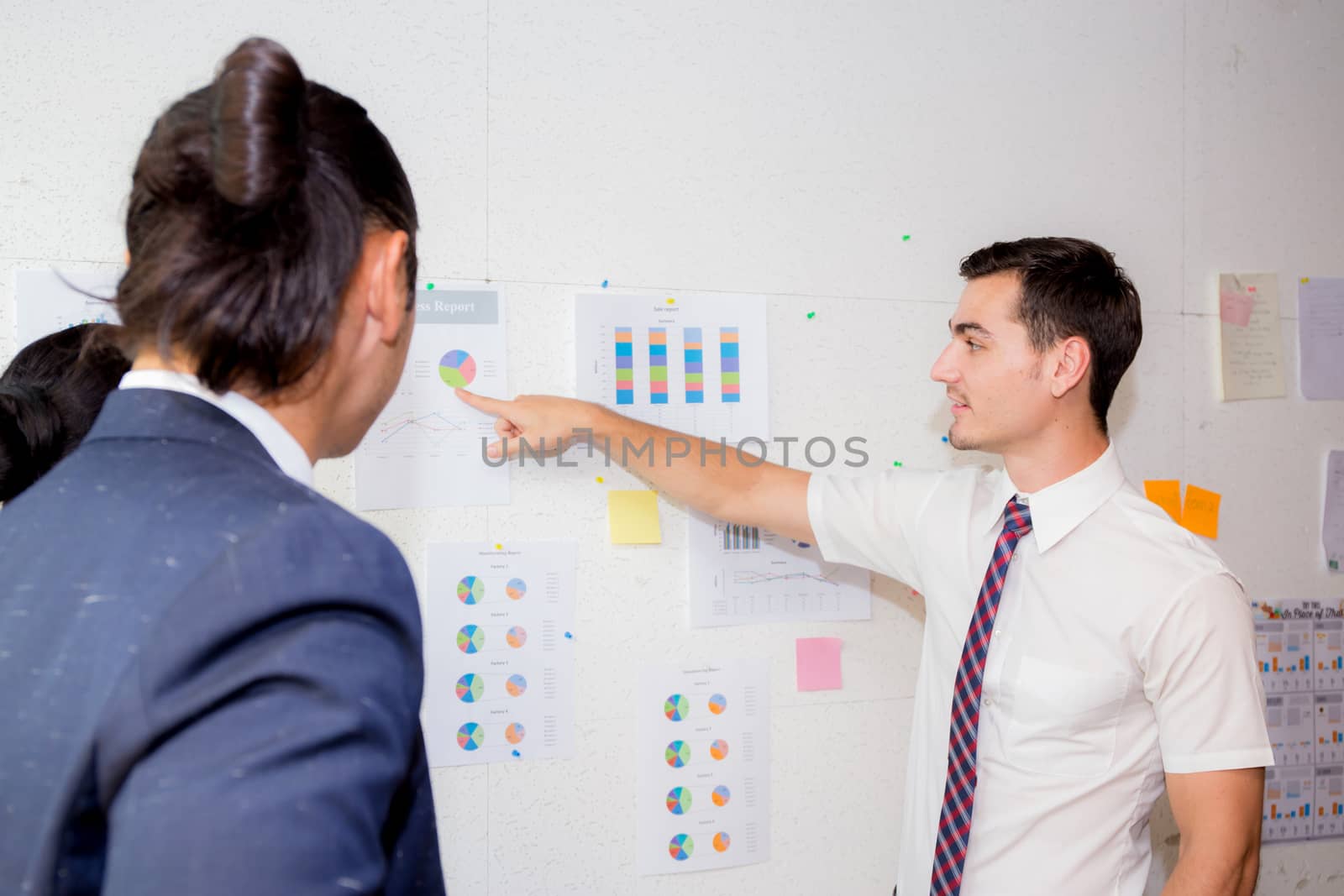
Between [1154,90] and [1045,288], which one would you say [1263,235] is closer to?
[1154,90]

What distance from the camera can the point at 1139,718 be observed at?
1.34 metres

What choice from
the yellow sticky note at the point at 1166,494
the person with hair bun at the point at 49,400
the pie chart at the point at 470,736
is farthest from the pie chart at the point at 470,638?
the yellow sticky note at the point at 1166,494

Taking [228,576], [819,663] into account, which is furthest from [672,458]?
[228,576]

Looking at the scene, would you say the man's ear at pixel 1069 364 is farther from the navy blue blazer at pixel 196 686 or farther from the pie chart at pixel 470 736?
the navy blue blazer at pixel 196 686

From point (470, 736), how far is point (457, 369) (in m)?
0.55

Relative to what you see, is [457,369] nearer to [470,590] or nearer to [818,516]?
[470,590]

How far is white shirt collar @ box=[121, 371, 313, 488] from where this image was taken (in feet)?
2.01

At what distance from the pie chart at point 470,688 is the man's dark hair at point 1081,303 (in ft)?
3.15

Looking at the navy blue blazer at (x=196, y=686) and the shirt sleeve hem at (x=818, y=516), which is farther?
the shirt sleeve hem at (x=818, y=516)

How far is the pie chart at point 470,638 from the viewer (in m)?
1.49

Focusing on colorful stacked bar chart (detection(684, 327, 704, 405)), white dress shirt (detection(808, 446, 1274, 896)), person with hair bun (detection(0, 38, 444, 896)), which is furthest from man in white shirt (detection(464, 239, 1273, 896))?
person with hair bun (detection(0, 38, 444, 896))

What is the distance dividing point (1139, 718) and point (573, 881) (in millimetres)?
861

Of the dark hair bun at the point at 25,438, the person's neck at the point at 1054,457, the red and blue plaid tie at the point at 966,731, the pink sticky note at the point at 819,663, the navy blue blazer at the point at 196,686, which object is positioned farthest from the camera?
the pink sticky note at the point at 819,663

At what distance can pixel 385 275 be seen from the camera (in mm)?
679
